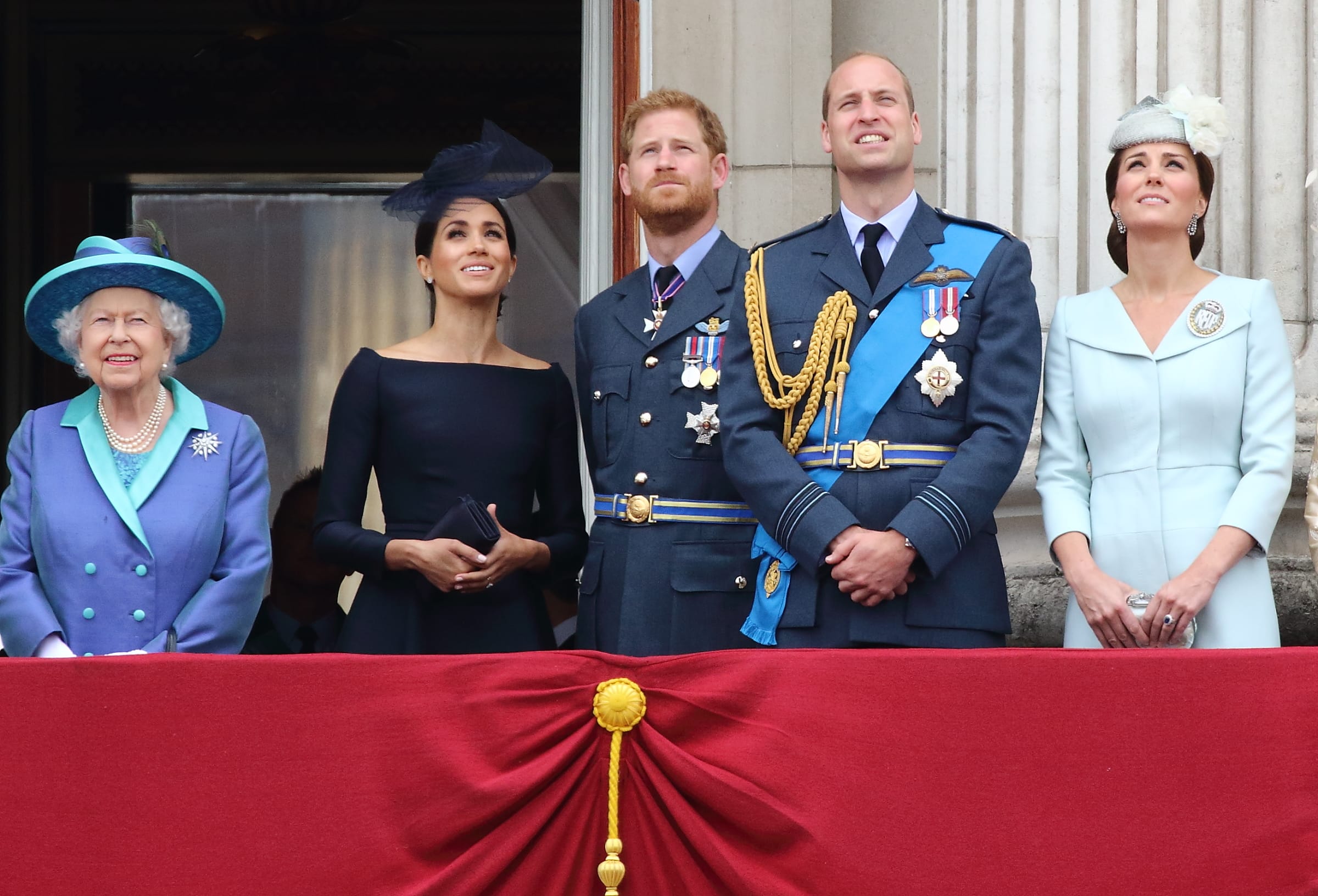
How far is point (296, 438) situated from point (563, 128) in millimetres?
1793

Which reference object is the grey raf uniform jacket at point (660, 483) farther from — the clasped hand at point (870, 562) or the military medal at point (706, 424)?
the clasped hand at point (870, 562)

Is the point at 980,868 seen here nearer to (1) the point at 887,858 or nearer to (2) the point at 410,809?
(1) the point at 887,858

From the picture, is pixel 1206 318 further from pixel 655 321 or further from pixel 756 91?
pixel 756 91

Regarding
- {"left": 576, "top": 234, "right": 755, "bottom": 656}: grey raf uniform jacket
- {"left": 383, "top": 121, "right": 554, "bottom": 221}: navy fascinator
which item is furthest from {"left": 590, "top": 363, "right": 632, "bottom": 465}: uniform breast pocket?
{"left": 383, "top": 121, "right": 554, "bottom": 221}: navy fascinator

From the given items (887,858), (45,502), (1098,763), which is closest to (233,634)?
(45,502)

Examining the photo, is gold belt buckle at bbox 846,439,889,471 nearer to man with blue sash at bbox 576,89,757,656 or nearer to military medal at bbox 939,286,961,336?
military medal at bbox 939,286,961,336

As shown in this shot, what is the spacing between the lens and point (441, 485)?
4.01m

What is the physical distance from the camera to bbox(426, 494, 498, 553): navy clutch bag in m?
3.81

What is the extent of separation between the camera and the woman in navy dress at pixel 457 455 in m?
3.93

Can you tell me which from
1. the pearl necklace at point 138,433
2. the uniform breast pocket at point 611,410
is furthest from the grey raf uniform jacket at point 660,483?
the pearl necklace at point 138,433

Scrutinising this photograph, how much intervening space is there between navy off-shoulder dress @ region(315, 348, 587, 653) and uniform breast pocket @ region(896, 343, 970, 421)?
0.92 m

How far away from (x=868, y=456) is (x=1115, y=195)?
761 mm

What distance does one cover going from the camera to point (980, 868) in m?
2.87

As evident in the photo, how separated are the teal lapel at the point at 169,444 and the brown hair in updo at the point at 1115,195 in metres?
1.80
